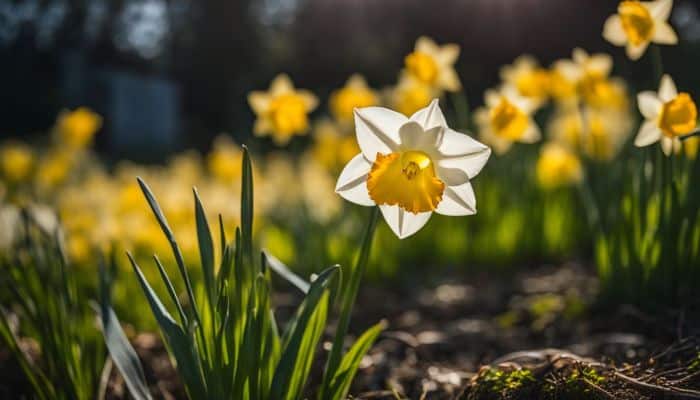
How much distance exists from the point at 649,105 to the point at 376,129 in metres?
0.80

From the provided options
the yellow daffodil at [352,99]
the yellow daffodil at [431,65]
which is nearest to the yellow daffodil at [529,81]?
the yellow daffodil at [431,65]

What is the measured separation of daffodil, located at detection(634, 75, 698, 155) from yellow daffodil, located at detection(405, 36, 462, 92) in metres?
0.91

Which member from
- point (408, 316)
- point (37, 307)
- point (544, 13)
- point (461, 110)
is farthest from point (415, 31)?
point (37, 307)

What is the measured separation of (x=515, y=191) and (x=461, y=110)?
494 mm

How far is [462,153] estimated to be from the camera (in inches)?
46.6

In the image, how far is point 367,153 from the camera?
1.20m

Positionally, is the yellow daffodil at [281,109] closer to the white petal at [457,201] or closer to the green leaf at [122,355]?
the green leaf at [122,355]

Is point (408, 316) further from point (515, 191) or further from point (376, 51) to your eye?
→ point (376, 51)

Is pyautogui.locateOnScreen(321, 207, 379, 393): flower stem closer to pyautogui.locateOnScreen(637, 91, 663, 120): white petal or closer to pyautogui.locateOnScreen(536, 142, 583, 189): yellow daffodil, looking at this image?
pyautogui.locateOnScreen(637, 91, 663, 120): white petal

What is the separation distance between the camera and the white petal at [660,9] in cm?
161

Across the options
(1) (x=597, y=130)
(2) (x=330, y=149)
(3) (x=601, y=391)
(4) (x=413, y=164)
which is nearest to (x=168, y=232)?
(4) (x=413, y=164)

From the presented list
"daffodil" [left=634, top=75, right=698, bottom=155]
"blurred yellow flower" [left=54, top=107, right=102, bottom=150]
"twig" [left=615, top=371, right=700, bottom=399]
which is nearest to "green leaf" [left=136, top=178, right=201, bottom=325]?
"twig" [left=615, top=371, right=700, bottom=399]

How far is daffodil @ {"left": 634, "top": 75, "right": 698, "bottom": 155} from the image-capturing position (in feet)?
4.72

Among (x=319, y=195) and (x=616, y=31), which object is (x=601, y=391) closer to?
(x=616, y=31)
